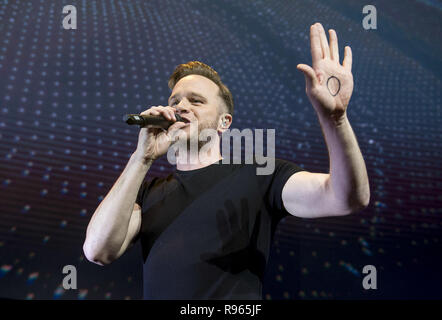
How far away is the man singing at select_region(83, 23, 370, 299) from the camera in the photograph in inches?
32.4

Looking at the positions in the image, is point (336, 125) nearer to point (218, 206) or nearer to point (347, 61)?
point (347, 61)

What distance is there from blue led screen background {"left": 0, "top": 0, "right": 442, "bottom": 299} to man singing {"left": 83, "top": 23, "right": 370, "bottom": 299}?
0.73 meters

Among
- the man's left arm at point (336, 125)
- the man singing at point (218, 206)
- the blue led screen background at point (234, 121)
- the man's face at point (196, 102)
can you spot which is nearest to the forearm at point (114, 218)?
the man singing at point (218, 206)

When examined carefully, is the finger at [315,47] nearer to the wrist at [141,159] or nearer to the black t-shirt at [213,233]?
the black t-shirt at [213,233]

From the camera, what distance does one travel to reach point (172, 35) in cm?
206

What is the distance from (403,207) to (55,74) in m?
1.83

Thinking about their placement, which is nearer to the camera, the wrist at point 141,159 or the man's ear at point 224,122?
the wrist at point 141,159

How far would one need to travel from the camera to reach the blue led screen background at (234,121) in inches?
69.1

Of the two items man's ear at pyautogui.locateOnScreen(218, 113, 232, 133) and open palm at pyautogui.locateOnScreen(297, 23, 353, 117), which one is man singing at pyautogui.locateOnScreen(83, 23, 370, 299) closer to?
open palm at pyautogui.locateOnScreen(297, 23, 353, 117)

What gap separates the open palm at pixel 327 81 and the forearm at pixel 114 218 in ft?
1.78

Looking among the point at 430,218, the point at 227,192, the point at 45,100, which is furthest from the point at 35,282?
the point at 430,218

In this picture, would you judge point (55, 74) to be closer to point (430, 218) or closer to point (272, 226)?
point (272, 226)

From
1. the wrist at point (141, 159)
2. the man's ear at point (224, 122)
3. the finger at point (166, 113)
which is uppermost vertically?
the man's ear at point (224, 122)

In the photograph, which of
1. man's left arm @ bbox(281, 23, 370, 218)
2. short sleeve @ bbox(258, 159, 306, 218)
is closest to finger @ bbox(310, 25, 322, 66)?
man's left arm @ bbox(281, 23, 370, 218)
